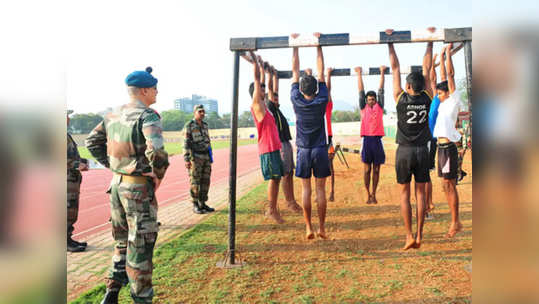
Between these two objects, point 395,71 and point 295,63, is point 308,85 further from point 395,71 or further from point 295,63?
point 395,71

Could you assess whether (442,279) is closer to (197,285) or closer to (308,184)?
(308,184)

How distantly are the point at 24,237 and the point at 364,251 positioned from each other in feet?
14.6

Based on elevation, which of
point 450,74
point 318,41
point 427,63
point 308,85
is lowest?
point 308,85

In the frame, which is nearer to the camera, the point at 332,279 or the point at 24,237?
the point at 24,237

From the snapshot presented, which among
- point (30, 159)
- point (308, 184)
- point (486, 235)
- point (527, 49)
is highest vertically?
point (527, 49)

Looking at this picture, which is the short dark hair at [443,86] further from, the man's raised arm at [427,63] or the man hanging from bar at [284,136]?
the man hanging from bar at [284,136]

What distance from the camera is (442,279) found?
3.75 m

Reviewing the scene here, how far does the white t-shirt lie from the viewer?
4309 mm

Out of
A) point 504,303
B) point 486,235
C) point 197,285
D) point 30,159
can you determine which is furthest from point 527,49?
point 197,285

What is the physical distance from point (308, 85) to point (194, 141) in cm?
348

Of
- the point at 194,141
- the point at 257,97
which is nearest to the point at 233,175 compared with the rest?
the point at 257,97

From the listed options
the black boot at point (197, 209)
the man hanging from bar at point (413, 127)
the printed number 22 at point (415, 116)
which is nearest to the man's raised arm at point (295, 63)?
the man hanging from bar at point (413, 127)

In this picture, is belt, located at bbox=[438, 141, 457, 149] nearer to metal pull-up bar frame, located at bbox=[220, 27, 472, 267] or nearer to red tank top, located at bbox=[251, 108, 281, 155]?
metal pull-up bar frame, located at bbox=[220, 27, 472, 267]

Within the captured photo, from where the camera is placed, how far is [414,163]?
4.08 metres
